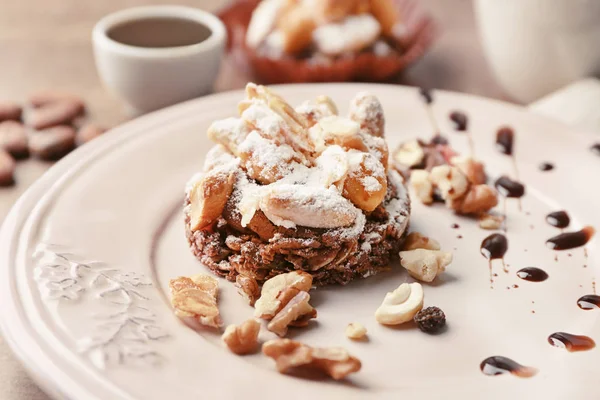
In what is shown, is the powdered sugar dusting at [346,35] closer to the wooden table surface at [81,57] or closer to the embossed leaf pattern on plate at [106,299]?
the wooden table surface at [81,57]

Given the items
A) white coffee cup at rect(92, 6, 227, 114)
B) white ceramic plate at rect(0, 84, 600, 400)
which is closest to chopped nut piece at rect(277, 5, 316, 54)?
white coffee cup at rect(92, 6, 227, 114)

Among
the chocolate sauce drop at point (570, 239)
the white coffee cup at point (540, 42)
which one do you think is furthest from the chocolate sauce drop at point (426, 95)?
the chocolate sauce drop at point (570, 239)

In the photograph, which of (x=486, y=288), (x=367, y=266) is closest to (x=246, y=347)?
(x=367, y=266)

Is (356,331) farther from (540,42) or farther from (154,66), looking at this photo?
(540,42)

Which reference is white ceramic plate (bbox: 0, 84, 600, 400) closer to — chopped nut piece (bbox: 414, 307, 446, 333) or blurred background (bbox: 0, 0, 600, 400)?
chopped nut piece (bbox: 414, 307, 446, 333)

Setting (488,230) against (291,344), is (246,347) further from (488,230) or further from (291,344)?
(488,230)

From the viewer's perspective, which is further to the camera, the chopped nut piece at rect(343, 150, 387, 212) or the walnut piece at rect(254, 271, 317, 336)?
the chopped nut piece at rect(343, 150, 387, 212)

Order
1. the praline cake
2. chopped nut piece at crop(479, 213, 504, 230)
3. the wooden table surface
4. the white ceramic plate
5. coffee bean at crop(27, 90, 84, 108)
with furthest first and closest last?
1. the wooden table surface
2. coffee bean at crop(27, 90, 84, 108)
3. chopped nut piece at crop(479, 213, 504, 230)
4. the praline cake
5. the white ceramic plate
